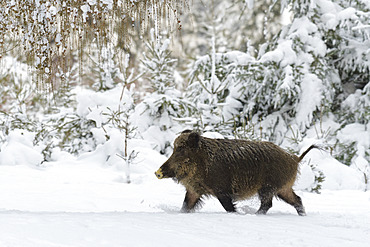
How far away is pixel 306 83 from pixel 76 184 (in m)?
6.38

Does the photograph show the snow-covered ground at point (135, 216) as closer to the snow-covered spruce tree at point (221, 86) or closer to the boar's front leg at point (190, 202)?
the boar's front leg at point (190, 202)

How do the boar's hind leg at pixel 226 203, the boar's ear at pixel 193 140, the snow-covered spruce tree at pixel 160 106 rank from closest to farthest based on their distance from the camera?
1. the boar's hind leg at pixel 226 203
2. the boar's ear at pixel 193 140
3. the snow-covered spruce tree at pixel 160 106

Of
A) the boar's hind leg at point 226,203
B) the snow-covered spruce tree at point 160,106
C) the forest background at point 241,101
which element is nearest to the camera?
the boar's hind leg at point 226,203

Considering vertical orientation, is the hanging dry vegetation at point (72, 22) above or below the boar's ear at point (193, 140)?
above

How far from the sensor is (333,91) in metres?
11.8

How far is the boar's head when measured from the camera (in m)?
5.14

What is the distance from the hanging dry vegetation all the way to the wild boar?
1.39 meters

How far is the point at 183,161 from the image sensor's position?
17.0 feet

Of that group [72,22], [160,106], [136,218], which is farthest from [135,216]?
[160,106]

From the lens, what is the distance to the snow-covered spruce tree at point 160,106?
10227mm

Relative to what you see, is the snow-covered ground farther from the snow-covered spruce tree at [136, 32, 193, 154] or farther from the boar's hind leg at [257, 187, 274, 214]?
the snow-covered spruce tree at [136, 32, 193, 154]

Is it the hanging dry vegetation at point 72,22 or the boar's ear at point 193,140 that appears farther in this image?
the boar's ear at point 193,140

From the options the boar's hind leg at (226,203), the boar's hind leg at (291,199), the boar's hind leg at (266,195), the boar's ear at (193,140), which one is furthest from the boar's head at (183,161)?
the boar's hind leg at (291,199)

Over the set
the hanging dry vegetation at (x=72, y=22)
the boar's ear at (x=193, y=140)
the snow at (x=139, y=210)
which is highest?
the hanging dry vegetation at (x=72, y=22)
